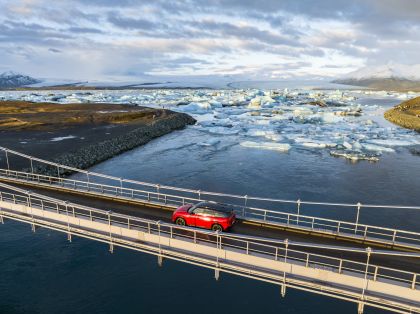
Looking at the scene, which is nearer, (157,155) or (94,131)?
(157,155)

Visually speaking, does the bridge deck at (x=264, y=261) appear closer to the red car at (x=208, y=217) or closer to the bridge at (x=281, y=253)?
the bridge at (x=281, y=253)

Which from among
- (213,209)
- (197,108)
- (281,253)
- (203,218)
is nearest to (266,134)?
(197,108)

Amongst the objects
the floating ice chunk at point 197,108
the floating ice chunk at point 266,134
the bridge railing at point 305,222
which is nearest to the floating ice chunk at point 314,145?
the floating ice chunk at point 266,134

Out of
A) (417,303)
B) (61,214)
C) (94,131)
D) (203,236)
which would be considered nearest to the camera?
(417,303)

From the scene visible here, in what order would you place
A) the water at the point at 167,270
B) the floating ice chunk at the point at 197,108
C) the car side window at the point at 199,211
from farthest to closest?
the floating ice chunk at the point at 197,108
the water at the point at 167,270
the car side window at the point at 199,211

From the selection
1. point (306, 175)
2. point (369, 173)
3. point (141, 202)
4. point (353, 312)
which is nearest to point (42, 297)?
point (141, 202)

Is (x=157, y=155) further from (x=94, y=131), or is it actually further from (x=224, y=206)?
(x=224, y=206)

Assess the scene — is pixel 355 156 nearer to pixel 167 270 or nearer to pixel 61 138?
pixel 167 270
